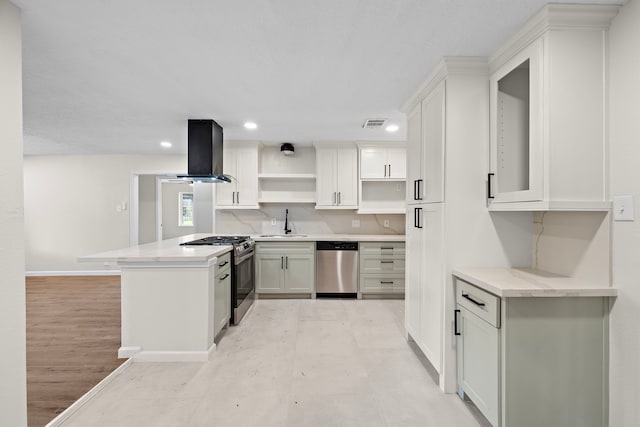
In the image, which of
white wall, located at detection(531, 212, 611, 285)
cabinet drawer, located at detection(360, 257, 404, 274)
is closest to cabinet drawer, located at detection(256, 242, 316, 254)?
cabinet drawer, located at detection(360, 257, 404, 274)

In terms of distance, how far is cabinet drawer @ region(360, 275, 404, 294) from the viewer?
4305 mm

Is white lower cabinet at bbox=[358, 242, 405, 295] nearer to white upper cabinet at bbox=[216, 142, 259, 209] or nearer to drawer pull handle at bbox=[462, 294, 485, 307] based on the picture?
white upper cabinet at bbox=[216, 142, 259, 209]

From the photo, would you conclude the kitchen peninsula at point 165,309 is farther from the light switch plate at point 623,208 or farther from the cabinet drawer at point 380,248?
the light switch plate at point 623,208

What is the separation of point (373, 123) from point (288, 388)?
282 centimetres

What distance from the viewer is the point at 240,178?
452cm

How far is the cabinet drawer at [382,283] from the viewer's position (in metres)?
4.30

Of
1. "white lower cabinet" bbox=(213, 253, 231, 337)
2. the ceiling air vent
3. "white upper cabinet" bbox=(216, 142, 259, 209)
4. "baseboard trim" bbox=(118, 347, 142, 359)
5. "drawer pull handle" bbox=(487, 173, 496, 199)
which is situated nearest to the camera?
"drawer pull handle" bbox=(487, 173, 496, 199)

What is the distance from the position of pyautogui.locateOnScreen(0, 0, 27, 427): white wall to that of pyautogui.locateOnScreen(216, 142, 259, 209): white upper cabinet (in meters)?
2.92

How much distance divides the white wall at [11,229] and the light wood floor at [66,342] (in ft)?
1.36

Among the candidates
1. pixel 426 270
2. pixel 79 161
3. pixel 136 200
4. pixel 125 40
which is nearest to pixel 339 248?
pixel 426 270

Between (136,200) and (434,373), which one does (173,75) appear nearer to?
(434,373)

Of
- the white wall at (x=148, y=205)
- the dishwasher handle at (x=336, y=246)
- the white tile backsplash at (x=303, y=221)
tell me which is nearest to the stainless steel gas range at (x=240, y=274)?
the white tile backsplash at (x=303, y=221)

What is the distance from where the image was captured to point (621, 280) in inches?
59.4

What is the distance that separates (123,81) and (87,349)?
2361 millimetres
